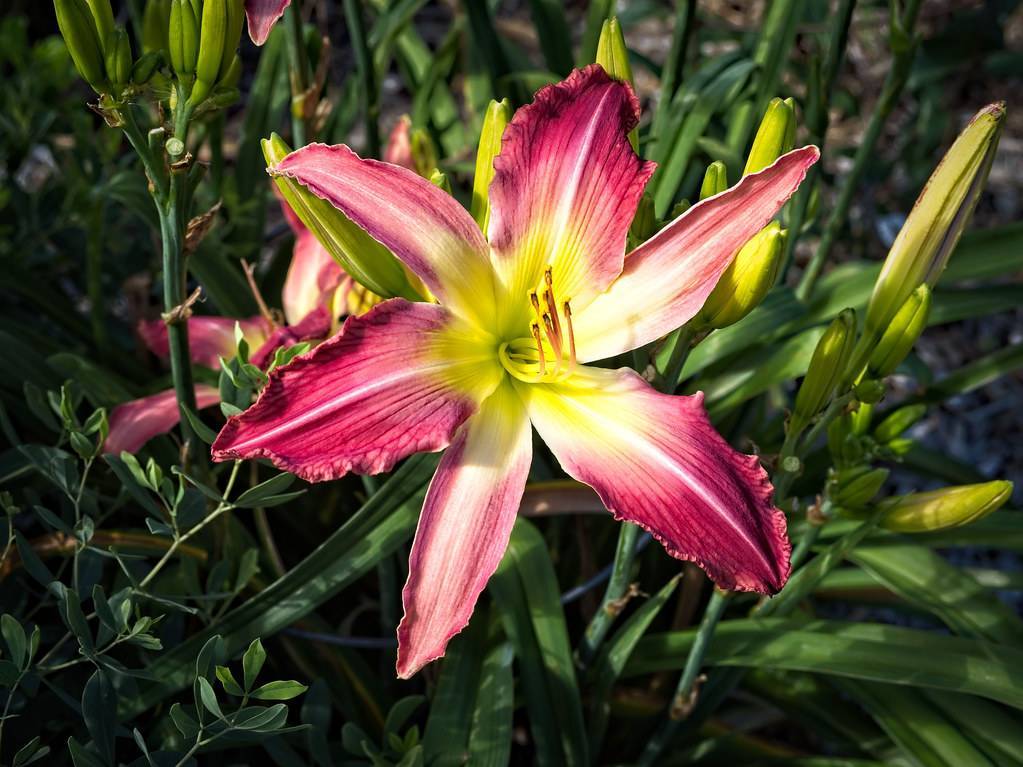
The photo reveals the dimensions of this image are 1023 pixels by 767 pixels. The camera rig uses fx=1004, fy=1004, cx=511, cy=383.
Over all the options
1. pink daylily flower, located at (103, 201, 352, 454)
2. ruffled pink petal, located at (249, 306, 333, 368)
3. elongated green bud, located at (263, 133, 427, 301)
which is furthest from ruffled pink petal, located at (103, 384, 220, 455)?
elongated green bud, located at (263, 133, 427, 301)

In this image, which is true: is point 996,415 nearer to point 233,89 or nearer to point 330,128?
point 330,128

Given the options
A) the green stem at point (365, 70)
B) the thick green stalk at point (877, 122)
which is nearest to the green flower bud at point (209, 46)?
the green stem at point (365, 70)

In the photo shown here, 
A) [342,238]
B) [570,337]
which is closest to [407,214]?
[342,238]

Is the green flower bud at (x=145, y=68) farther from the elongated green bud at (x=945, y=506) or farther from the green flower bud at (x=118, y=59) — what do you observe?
the elongated green bud at (x=945, y=506)

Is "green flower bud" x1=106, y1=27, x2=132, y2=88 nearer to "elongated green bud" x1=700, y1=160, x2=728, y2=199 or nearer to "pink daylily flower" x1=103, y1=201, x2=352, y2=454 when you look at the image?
"pink daylily flower" x1=103, y1=201, x2=352, y2=454

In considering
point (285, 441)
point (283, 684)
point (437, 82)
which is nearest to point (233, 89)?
point (285, 441)
